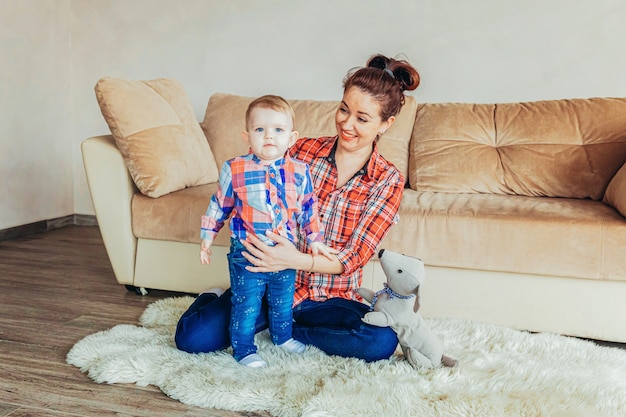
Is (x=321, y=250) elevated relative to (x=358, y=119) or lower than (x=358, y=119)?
lower

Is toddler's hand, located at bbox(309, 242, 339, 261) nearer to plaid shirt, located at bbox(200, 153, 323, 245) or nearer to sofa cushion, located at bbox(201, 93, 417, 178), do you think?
plaid shirt, located at bbox(200, 153, 323, 245)

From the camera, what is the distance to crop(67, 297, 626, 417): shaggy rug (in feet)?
5.11

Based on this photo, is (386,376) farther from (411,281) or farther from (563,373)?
(563,373)

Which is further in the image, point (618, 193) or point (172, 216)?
point (172, 216)

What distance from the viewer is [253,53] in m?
3.74

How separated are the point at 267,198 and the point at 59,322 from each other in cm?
102

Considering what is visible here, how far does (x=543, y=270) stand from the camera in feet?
7.16

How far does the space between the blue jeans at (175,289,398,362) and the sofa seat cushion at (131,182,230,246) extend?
1.98ft

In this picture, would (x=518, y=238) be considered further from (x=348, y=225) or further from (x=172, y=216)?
(x=172, y=216)

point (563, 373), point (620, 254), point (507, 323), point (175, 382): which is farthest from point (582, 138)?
point (175, 382)

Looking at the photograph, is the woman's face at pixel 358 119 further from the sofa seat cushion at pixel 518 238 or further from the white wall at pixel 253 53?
the white wall at pixel 253 53

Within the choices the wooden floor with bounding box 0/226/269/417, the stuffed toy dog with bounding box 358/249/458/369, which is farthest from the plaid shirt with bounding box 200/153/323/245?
the wooden floor with bounding box 0/226/269/417

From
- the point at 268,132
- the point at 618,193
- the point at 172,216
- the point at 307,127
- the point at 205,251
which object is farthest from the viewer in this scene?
the point at 307,127

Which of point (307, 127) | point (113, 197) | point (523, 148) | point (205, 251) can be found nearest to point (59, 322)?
point (113, 197)
